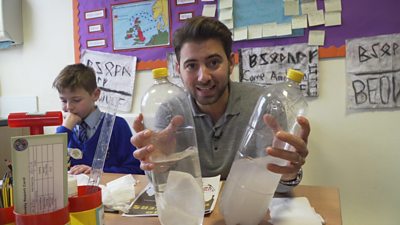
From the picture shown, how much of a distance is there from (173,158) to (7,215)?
0.33m

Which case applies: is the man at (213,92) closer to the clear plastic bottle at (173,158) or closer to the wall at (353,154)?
the clear plastic bottle at (173,158)

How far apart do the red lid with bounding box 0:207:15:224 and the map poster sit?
151 cm

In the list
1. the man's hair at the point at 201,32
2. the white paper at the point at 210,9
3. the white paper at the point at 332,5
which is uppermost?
the white paper at the point at 210,9

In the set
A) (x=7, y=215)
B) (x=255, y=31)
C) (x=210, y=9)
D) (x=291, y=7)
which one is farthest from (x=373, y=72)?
(x=7, y=215)

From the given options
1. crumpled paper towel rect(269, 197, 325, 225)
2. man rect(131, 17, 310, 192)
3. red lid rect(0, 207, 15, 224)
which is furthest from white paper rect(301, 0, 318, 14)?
red lid rect(0, 207, 15, 224)

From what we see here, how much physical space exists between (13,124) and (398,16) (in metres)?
1.65

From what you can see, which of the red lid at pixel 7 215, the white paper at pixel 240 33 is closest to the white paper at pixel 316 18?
the white paper at pixel 240 33

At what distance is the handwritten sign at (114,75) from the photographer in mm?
1929

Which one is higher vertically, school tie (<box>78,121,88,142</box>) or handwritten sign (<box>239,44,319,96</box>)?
handwritten sign (<box>239,44,319,96</box>)

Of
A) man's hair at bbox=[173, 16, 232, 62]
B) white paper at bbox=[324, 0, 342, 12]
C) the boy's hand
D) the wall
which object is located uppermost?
white paper at bbox=[324, 0, 342, 12]

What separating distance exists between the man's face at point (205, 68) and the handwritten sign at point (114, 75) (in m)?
0.95

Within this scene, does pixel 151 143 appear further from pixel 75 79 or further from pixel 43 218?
pixel 75 79

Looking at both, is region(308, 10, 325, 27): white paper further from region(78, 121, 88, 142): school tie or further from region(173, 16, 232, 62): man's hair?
region(78, 121, 88, 142): school tie

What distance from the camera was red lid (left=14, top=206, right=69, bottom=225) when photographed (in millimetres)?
385
